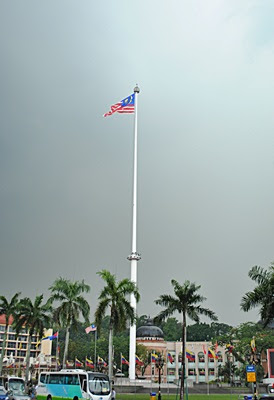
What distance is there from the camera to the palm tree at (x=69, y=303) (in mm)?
45281

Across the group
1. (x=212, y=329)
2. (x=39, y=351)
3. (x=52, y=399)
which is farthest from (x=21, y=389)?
(x=212, y=329)

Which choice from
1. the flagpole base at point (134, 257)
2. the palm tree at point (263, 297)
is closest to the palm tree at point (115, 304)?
the palm tree at point (263, 297)

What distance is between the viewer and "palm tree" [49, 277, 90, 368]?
149ft

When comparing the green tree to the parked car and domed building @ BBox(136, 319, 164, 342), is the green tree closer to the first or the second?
domed building @ BBox(136, 319, 164, 342)

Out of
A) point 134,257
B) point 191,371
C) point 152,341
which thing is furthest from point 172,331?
point 134,257

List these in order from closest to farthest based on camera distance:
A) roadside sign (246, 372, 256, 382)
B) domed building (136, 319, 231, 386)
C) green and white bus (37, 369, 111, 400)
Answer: green and white bus (37, 369, 111, 400), roadside sign (246, 372, 256, 382), domed building (136, 319, 231, 386)

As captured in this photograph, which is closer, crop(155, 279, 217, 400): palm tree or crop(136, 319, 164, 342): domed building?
crop(155, 279, 217, 400): palm tree

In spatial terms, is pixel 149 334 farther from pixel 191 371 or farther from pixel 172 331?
pixel 172 331

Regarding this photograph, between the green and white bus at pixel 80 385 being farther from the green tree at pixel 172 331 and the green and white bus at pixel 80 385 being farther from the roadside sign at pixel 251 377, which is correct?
the green tree at pixel 172 331

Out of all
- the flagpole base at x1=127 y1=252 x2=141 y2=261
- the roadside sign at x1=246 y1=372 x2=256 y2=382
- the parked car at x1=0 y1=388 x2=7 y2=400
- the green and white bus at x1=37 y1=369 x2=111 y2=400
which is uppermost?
the flagpole base at x1=127 y1=252 x2=141 y2=261

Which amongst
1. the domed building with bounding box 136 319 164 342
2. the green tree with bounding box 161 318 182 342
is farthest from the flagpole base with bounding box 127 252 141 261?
the green tree with bounding box 161 318 182 342

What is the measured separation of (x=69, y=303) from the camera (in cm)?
4559

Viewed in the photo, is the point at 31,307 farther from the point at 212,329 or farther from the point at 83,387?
the point at 212,329

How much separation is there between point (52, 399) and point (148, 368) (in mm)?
74142
